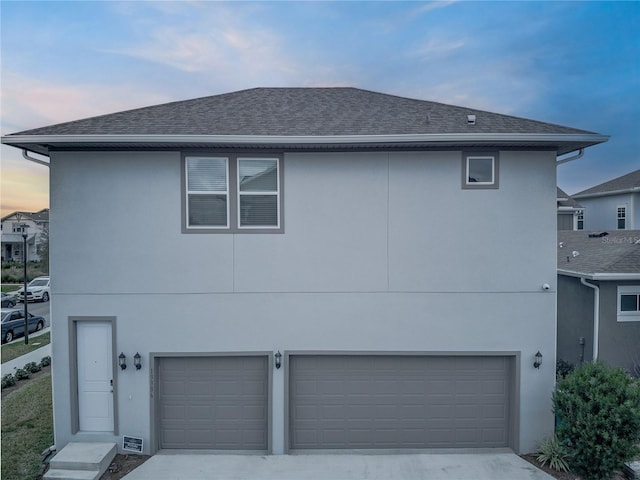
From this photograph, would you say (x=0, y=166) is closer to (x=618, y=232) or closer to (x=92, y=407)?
(x=92, y=407)

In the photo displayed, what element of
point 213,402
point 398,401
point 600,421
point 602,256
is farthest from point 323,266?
point 602,256

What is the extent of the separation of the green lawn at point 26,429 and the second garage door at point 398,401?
14.7ft

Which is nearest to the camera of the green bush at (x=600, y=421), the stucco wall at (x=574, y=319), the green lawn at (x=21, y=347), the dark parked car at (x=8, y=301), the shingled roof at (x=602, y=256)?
the green bush at (x=600, y=421)

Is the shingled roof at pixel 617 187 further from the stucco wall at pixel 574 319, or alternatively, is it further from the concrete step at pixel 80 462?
the concrete step at pixel 80 462

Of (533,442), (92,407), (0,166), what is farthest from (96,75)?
(533,442)

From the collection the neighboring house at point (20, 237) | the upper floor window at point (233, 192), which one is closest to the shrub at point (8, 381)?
the upper floor window at point (233, 192)

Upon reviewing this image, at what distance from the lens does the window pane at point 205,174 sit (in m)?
6.32

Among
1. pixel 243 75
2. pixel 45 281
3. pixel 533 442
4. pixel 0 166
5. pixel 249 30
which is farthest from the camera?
pixel 45 281

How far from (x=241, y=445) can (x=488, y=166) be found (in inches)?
272

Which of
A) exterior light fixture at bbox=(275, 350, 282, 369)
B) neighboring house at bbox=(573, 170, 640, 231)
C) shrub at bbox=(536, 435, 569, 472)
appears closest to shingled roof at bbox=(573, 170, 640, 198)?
neighboring house at bbox=(573, 170, 640, 231)

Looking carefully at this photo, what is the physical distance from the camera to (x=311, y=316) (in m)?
6.32

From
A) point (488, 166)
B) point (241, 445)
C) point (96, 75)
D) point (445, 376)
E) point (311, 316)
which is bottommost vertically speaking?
point (241, 445)

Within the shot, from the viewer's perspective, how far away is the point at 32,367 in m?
10.3

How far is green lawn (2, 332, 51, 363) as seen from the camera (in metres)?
12.1
